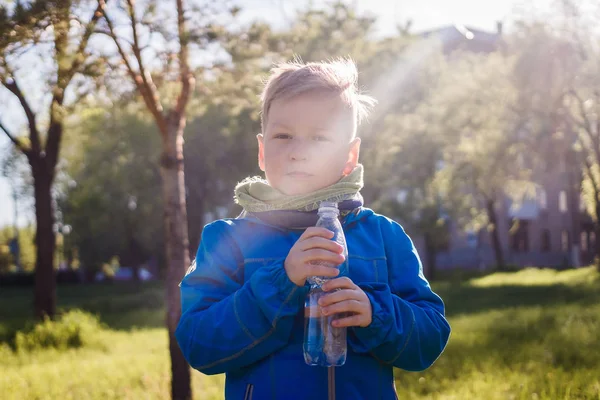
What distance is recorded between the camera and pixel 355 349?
2092mm

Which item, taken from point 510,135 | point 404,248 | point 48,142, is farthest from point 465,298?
point 404,248

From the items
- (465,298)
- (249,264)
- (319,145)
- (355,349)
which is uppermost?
(319,145)

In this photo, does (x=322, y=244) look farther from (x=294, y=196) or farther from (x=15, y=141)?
(x=15, y=141)

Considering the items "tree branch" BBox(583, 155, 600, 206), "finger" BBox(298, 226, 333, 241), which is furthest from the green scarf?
"tree branch" BBox(583, 155, 600, 206)

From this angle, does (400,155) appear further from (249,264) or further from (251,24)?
(249,264)

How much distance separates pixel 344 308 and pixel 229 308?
0.35 metres

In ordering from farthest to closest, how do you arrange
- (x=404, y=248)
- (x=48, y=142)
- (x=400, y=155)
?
(x=400, y=155) < (x=48, y=142) < (x=404, y=248)

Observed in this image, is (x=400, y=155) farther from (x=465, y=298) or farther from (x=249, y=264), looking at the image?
(x=249, y=264)

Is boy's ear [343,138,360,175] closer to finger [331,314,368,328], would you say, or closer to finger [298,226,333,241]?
finger [298,226,333,241]

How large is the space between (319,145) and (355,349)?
0.63 metres

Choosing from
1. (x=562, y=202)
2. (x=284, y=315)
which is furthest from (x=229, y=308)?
(x=562, y=202)

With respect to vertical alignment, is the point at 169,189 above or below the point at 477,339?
above

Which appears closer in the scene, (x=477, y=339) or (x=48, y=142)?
(x=477, y=339)

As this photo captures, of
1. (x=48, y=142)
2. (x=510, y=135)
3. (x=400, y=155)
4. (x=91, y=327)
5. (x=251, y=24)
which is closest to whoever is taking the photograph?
(x=251, y=24)
